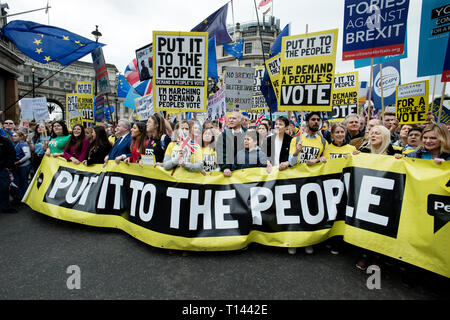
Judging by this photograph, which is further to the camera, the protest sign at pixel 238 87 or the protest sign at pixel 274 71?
the protest sign at pixel 238 87

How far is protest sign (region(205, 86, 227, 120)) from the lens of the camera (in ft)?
28.3

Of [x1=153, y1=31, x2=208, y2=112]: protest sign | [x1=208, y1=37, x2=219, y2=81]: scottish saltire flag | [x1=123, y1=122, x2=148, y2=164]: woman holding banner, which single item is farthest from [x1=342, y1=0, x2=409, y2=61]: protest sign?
[x1=208, y1=37, x2=219, y2=81]: scottish saltire flag

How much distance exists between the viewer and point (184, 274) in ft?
9.66

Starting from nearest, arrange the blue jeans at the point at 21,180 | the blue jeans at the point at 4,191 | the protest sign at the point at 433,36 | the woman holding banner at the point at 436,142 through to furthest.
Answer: the woman holding banner at the point at 436,142, the protest sign at the point at 433,36, the blue jeans at the point at 4,191, the blue jeans at the point at 21,180

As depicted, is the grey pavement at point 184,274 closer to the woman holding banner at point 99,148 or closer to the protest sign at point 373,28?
the woman holding banner at point 99,148

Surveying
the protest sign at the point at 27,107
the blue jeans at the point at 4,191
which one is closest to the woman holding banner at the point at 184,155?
the blue jeans at the point at 4,191

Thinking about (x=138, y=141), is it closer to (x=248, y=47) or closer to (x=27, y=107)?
(x=27, y=107)

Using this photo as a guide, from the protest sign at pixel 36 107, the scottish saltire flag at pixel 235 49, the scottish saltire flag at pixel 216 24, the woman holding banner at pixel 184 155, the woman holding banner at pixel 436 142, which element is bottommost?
the woman holding banner at pixel 184 155

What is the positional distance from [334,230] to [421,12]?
495cm

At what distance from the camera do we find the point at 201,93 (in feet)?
16.0

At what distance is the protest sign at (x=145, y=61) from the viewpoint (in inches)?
285

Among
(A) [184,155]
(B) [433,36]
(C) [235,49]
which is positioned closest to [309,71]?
(A) [184,155]

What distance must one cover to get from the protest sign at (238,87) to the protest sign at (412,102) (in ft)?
13.5

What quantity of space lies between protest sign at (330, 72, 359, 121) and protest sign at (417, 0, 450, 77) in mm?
2964
